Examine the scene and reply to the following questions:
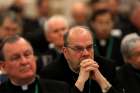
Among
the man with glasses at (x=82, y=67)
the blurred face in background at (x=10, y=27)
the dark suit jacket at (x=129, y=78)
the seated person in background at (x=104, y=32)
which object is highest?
the man with glasses at (x=82, y=67)

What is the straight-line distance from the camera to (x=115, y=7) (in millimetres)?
11203

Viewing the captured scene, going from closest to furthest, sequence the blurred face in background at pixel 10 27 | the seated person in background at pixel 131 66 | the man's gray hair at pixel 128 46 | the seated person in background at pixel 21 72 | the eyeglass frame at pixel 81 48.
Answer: the eyeglass frame at pixel 81 48
the seated person in background at pixel 21 72
the seated person in background at pixel 131 66
the man's gray hair at pixel 128 46
the blurred face in background at pixel 10 27

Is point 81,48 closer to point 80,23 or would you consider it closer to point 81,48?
point 81,48

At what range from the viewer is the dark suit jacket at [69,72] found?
240 inches

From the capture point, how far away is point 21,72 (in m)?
6.28

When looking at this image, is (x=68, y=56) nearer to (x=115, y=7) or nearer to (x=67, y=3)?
(x=115, y=7)

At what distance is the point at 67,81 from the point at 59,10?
650cm

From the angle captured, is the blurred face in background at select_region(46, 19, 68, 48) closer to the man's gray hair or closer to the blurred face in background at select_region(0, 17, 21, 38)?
the blurred face in background at select_region(0, 17, 21, 38)

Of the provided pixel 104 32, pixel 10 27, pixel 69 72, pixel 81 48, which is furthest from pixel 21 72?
pixel 104 32

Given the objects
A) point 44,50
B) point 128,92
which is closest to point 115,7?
point 44,50

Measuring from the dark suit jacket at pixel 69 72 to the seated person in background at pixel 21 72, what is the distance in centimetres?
21

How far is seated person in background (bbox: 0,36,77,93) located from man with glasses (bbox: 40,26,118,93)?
217 millimetres

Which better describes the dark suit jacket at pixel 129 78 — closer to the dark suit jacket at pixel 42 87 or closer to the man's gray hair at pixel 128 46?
the man's gray hair at pixel 128 46

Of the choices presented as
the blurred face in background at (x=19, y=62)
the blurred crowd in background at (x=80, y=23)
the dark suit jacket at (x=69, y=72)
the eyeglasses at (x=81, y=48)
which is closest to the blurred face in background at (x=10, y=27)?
the blurred crowd in background at (x=80, y=23)
